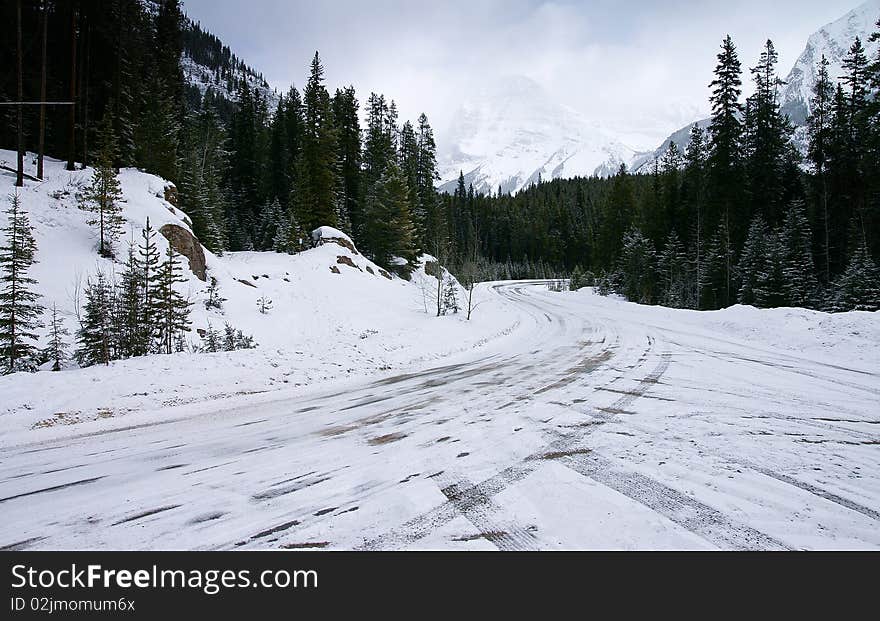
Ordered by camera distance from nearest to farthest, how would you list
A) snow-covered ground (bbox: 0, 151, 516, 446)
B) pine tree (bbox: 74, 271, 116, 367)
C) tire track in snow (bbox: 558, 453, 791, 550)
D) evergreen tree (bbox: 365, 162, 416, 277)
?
tire track in snow (bbox: 558, 453, 791, 550) < snow-covered ground (bbox: 0, 151, 516, 446) < pine tree (bbox: 74, 271, 116, 367) < evergreen tree (bbox: 365, 162, 416, 277)

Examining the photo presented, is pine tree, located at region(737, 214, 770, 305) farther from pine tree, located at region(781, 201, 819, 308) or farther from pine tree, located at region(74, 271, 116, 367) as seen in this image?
pine tree, located at region(74, 271, 116, 367)

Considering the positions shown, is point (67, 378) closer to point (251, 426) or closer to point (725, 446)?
point (251, 426)

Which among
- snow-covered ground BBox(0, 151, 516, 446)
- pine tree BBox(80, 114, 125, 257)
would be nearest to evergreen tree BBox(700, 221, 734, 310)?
snow-covered ground BBox(0, 151, 516, 446)

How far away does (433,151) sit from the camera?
178 feet

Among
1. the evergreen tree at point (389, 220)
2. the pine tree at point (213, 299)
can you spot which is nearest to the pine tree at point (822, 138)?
the evergreen tree at point (389, 220)

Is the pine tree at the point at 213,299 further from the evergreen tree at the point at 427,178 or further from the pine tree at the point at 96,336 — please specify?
the evergreen tree at the point at 427,178

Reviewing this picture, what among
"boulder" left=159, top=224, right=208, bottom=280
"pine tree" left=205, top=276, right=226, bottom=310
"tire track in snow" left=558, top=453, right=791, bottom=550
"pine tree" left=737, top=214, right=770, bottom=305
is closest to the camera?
"tire track in snow" left=558, top=453, right=791, bottom=550

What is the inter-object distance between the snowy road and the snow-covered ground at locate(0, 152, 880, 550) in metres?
0.02

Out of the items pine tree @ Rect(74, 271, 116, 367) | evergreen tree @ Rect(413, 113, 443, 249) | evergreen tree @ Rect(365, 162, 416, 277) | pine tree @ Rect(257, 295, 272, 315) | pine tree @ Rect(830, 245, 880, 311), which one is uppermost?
evergreen tree @ Rect(413, 113, 443, 249)

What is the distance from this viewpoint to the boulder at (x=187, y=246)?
53.1 feet

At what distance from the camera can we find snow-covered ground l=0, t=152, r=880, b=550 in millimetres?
2490

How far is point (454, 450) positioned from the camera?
13.0ft

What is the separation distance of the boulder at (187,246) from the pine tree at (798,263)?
32.9 m
